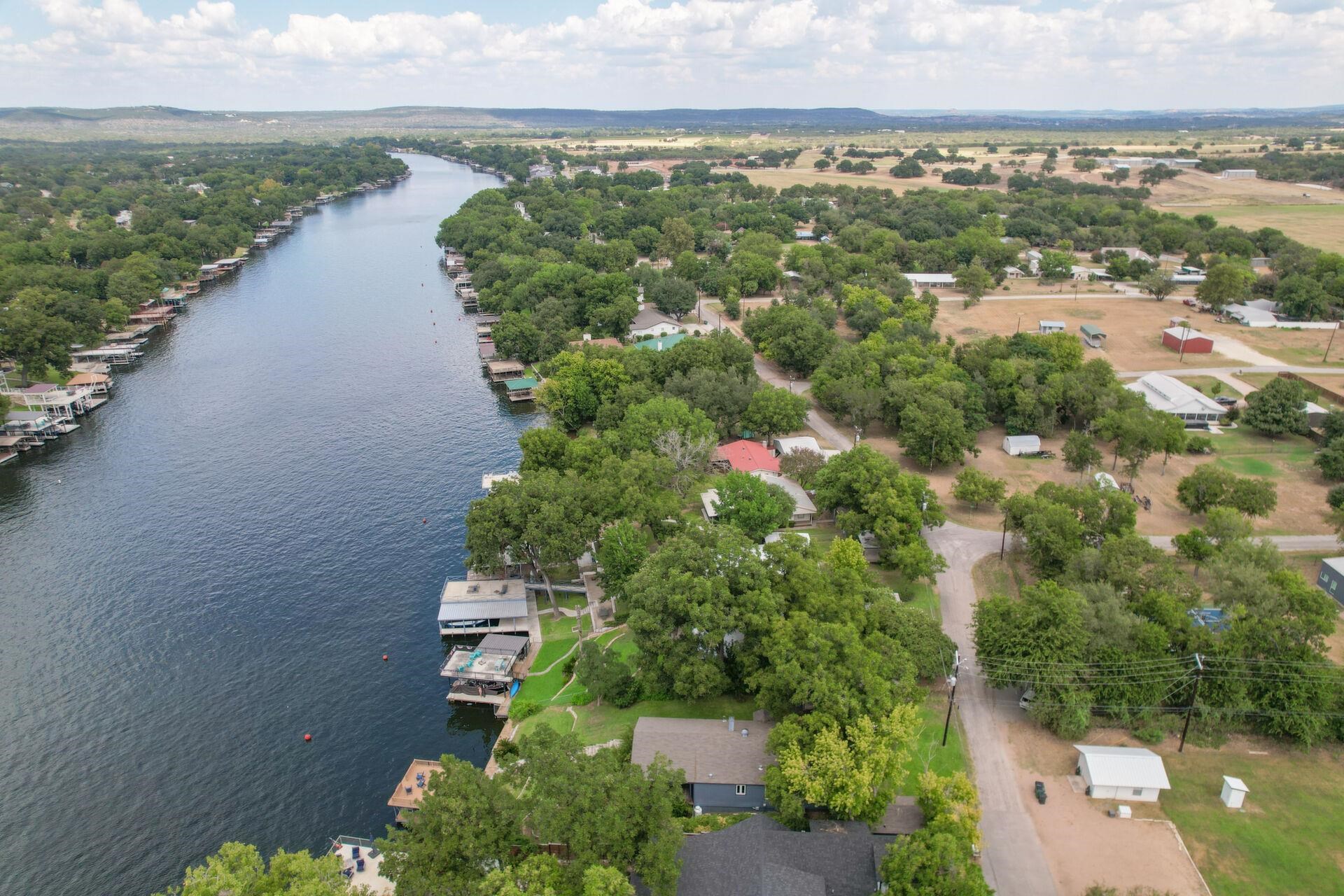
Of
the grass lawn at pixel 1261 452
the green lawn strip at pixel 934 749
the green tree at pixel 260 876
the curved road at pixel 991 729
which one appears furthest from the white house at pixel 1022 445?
the green tree at pixel 260 876

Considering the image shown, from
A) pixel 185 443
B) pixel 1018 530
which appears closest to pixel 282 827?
pixel 1018 530

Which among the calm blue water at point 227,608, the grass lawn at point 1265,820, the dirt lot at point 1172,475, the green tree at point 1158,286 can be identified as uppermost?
the green tree at point 1158,286

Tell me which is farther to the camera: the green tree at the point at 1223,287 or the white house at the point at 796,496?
the green tree at the point at 1223,287

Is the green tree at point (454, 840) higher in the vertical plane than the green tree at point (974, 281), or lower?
lower

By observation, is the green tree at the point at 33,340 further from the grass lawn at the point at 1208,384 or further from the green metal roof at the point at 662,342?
the grass lawn at the point at 1208,384

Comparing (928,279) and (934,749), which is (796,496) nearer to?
(934,749)

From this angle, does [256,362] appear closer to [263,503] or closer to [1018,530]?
[263,503]
